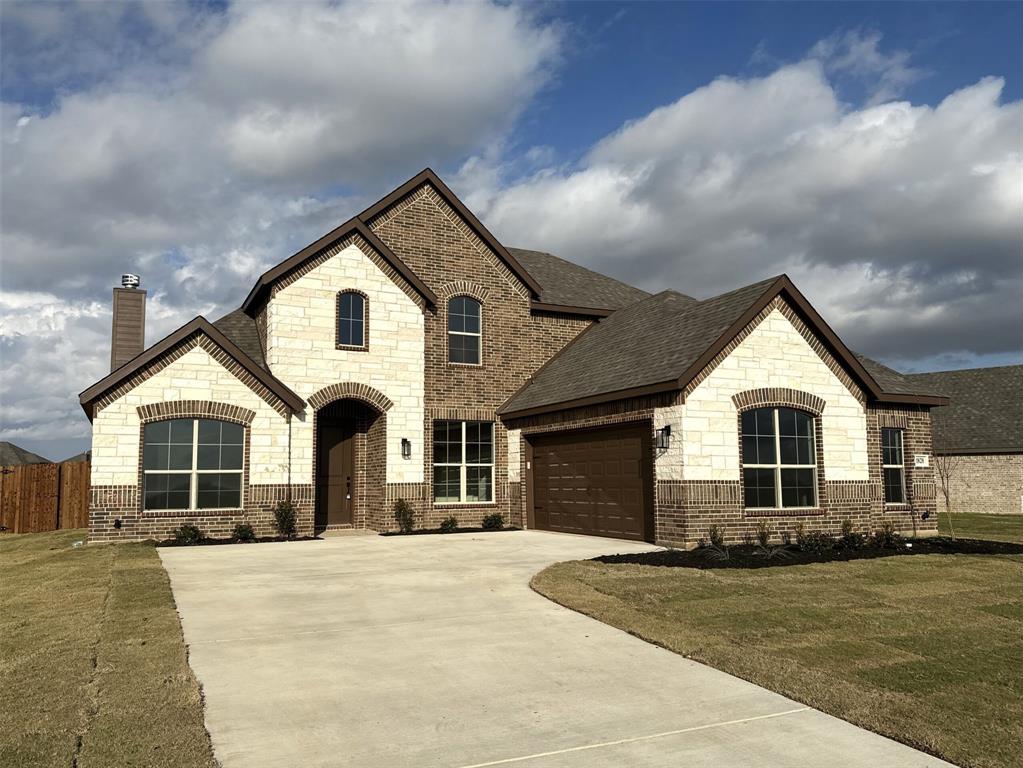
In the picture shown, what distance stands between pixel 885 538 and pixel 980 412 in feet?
78.9

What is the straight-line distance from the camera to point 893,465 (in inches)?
749

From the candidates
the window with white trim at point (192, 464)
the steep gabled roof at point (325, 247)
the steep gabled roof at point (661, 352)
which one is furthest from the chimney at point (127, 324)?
the steep gabled roof at point (661, 352)

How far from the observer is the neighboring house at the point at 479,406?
1622 cm

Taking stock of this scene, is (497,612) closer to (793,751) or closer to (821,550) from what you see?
(793,751)

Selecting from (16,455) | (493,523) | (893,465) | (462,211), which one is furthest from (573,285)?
(16,455)

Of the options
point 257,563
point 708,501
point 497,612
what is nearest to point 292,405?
point 257,563

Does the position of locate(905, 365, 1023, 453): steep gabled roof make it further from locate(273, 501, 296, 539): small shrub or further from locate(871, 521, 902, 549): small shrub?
locate(273, 501, 296, 539): small shrub

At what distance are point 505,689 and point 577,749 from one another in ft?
4.55

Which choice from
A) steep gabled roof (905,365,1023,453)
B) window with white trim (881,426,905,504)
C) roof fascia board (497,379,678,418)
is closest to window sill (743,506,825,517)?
roof fascia board (497,379,678,418)

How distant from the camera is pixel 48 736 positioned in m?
5.09

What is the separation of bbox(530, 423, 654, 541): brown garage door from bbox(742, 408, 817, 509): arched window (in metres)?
2.00

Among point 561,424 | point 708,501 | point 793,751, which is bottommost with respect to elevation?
point 793,751

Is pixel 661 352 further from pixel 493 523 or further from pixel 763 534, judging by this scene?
pixel 493 523

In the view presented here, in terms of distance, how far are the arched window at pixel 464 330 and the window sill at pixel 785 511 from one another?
8.64 metres
